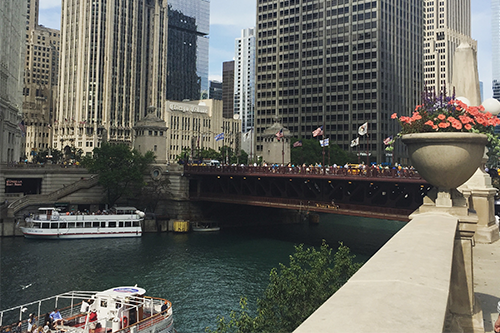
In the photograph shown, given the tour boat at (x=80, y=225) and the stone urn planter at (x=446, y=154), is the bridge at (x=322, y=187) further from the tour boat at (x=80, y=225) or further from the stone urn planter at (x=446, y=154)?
the stone urn planter at (x=446, y=154)

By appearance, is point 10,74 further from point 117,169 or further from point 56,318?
point 56,318

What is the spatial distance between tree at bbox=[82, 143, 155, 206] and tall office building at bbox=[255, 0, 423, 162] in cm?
7954

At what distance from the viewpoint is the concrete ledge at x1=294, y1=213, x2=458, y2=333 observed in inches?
177

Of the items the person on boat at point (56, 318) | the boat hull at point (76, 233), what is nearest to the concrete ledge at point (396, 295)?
the person on boat at point (56, 318)

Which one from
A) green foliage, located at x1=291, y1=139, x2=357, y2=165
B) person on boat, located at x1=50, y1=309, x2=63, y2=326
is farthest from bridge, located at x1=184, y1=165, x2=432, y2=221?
green foliage, located at x1=291, y1=139, x2=357, y2=165

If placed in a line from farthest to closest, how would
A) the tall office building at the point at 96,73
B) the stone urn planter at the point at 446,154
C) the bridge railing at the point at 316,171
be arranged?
the tall office building at the point at 96,73
the bridge railing at the point at 316,171
the stone urn planter at the point at 446,154

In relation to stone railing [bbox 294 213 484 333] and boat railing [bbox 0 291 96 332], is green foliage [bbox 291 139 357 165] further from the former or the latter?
Result: stone railing [bbox 294 213 484 333]

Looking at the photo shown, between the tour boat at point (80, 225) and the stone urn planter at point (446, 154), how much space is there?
64.8 meters

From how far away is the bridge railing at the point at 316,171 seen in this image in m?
55.1

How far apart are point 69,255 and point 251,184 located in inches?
1331

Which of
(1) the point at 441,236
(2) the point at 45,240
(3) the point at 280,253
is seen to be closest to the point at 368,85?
(3) the point at 280,253

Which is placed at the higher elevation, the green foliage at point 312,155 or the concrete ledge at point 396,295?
the green foliage at point 312,155

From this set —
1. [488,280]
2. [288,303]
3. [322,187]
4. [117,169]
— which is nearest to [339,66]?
[322,187]

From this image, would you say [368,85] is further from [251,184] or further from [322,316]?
[322,316]
